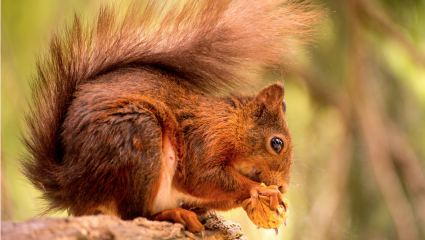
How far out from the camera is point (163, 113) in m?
1.77

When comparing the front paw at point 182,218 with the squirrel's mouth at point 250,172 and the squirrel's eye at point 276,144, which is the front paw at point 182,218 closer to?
the squirrel's mouth at point 250,172

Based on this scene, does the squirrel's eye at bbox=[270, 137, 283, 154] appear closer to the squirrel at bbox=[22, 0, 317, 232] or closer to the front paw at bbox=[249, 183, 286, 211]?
the squirrel at bbox=[22, 0, 317, 232]

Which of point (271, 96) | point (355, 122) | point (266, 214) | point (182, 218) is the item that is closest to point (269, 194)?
point (266, 214)

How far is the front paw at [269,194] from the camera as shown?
1.68 m

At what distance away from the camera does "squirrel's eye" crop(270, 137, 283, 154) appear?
1.92 metres

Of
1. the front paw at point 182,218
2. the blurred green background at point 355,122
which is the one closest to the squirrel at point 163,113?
the front paw at point 182,218

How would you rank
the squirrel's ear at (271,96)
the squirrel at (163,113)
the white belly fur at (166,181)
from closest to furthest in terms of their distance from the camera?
the squirrel at (163,113) → the white belly fur at (166,181) → the squirrel's ear at (271,96)

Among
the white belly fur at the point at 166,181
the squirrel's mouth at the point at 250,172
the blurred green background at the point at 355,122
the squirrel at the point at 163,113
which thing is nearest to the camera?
the squirrel at the point at 163,113

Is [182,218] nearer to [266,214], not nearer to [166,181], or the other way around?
[166,181]

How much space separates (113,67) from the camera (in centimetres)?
190

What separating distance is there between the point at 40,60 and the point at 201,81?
A: 0.70 m

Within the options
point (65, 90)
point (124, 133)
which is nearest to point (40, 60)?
point (65, 90)

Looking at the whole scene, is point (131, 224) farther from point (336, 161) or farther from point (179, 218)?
point (336, 161)

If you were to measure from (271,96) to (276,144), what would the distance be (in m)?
0.24
